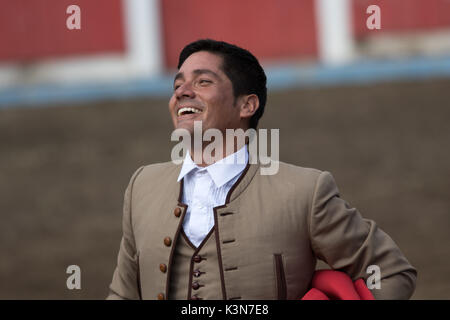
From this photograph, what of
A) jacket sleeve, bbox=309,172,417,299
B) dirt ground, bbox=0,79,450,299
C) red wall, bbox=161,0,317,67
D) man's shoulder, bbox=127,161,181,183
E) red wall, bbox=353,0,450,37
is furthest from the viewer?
red wall, bbox=161,0,317,67

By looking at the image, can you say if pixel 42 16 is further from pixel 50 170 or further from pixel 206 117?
pixel 206 117

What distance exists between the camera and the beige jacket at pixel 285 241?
1899 millimetres

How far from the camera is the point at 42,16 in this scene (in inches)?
361

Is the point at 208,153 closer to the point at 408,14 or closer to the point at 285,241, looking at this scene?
the point at 285,241

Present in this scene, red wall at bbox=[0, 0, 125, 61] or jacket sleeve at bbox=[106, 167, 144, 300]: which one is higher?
red wall at bbox=[0, 0, 125, 61]

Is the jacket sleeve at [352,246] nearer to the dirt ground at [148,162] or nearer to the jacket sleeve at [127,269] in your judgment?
the jacket sleeve at [127,269]

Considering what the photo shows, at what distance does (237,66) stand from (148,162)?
4.56 m

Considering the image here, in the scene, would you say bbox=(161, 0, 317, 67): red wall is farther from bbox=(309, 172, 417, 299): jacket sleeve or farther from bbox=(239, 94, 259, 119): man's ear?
bbox=(309, 172, 417, 299): jacket sleeve

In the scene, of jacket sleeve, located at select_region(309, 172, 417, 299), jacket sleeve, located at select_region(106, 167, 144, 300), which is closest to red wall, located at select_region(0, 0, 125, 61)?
jacket sleeve, located at select_region(106, 167, 144, 300)

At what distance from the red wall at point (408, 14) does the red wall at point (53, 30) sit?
112 inches

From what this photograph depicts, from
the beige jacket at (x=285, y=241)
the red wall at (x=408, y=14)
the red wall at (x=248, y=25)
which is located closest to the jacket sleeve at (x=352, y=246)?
the beige jacket at (x=285, y=241)

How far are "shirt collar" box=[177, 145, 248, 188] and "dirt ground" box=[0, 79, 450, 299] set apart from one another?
2152mm

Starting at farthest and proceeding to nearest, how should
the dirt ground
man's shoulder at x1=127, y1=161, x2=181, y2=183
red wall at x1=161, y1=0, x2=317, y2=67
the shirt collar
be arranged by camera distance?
1. red wall at x1=161, y1=0, x2=317, y2=67
2. the dirt ground
3. man's shoulder at x1=127, y1=161, x2=181, y2=183
4. the shirt collar

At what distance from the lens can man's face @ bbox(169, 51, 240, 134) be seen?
197 centimetres
